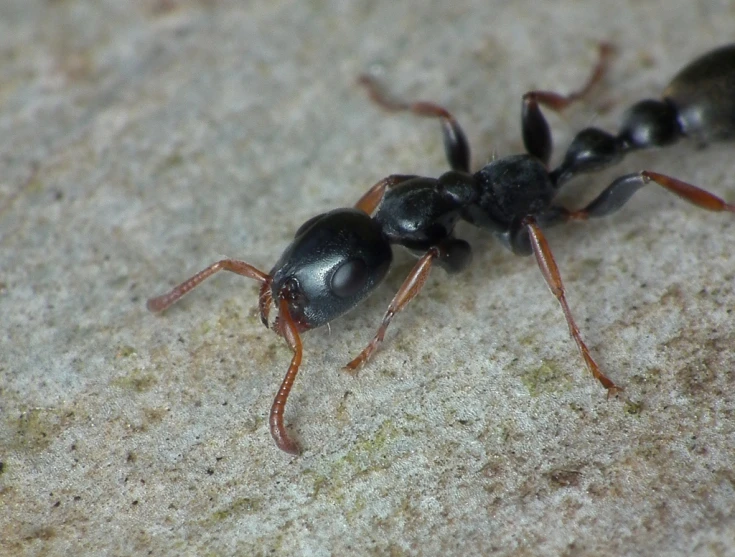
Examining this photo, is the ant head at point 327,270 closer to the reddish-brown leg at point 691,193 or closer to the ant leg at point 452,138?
the ant leg at point 452,138

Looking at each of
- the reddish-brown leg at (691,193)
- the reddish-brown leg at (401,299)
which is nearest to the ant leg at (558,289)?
the reddish-brown leg at (401,299)

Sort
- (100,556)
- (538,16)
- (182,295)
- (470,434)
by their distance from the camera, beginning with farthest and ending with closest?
(538,16) < (182,295) < (470,434) < (100,556)

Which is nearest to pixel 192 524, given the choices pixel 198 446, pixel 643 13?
pixel 198 446

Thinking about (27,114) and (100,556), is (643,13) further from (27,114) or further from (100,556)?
(100,556)

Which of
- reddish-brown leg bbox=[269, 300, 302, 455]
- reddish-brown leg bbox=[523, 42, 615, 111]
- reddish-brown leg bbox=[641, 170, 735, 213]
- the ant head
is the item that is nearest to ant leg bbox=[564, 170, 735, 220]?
reddish-brown leg bbox=[641, 170, 735, 213]

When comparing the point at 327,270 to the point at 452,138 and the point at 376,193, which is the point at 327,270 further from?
the point at 452,138
